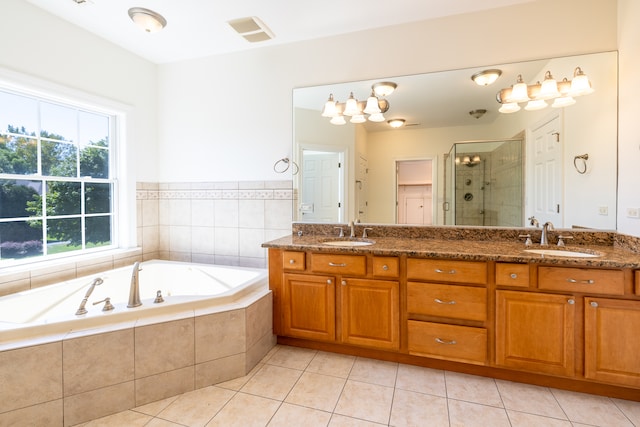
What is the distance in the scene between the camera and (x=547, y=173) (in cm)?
213

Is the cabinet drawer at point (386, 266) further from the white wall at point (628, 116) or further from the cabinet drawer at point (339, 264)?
the white wall at point (628, 116)

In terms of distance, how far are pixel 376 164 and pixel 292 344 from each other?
1.58 meters

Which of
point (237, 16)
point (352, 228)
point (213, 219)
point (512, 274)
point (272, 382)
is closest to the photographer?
point (512, 274)

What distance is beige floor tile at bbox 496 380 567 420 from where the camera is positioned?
1559mm

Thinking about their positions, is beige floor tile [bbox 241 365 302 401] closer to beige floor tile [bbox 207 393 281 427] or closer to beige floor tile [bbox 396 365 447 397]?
beige floor tile [bbox 207 393 281 427]

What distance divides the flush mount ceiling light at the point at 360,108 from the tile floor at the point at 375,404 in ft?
6.34

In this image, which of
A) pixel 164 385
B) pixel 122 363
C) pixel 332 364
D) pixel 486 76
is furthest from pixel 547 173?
pixel 122 363

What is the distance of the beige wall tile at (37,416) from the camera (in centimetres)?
136

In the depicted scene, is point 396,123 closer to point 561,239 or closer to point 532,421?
point 561,239

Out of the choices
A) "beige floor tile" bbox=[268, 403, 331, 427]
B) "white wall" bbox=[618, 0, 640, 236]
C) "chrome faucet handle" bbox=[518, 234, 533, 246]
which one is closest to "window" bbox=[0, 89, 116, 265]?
"beige floor tile" bbox=[268, 403, 331, 427]

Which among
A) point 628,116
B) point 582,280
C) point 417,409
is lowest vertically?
point 417,409

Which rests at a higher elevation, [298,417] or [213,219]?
A: [213,219]

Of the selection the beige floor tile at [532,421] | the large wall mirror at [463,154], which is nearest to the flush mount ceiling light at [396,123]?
the large wall mirror at [463,154]

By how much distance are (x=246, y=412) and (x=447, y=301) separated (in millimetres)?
1308
